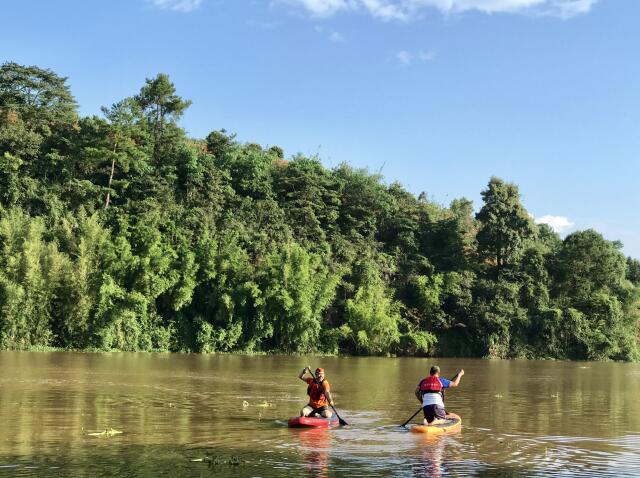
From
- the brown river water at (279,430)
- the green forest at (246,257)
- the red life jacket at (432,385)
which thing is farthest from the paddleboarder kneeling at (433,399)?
the green forest at (246,257)

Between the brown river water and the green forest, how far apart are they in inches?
741

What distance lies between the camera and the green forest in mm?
47500

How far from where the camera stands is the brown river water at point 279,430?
37.0ft

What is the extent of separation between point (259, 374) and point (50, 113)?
132 feet

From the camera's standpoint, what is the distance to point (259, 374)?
3167 cm

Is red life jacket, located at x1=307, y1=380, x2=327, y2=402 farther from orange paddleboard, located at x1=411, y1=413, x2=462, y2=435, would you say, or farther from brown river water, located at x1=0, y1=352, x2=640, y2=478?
orange paddleboard, located at x1=411, y1=413, x2=462, y2=435

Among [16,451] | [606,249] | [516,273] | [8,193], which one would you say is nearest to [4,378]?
[16,451]

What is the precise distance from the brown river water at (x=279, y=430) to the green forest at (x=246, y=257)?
741 inches

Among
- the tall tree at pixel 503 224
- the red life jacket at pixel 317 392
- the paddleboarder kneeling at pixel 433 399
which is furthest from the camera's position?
the tall tree at pixel 503 224

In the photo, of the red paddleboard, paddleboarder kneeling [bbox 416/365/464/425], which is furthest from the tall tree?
the red paddleboard

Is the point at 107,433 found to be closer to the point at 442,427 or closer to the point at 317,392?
the point at 317,392

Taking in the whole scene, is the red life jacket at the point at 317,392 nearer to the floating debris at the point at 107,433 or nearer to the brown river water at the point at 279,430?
the brown river water at the point at 279,430

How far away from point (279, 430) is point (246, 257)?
38924mm

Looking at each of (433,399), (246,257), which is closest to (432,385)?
Result: (433,399)
